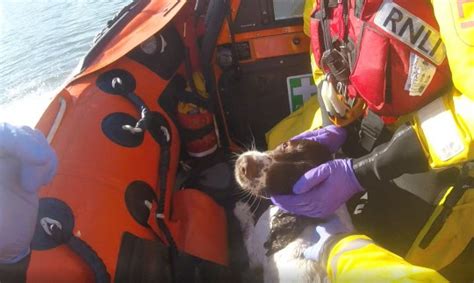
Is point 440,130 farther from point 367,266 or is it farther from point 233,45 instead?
point 233,45

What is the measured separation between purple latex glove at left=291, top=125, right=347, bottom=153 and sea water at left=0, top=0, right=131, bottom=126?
1.90 meters

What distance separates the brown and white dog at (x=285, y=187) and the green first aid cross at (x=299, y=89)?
60 centimetres

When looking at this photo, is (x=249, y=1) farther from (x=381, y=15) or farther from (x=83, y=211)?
(x=83, y=211)

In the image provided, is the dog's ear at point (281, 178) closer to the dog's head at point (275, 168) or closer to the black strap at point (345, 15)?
the dog's head at point (275, 168)

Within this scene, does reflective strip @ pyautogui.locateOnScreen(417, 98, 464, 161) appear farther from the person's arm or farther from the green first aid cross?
the green first aid cross

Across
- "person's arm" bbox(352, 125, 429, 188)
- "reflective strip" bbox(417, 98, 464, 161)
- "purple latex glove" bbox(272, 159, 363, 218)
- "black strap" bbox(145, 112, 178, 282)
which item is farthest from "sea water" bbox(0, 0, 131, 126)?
"reflective strip" bbox(417, 98, 464, 161)

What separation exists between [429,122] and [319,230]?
44cm

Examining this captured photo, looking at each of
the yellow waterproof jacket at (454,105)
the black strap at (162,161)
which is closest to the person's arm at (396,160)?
the yellow waterproof jacket at (454,105)

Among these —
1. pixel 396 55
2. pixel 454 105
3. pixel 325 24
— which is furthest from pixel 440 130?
pixel 325 24

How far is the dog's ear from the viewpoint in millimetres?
1282

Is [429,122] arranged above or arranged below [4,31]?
above

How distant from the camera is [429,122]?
3.34 feet

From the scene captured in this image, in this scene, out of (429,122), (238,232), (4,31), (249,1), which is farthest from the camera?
(4,31)

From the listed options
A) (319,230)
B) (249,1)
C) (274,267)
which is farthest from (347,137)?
(249,1)
